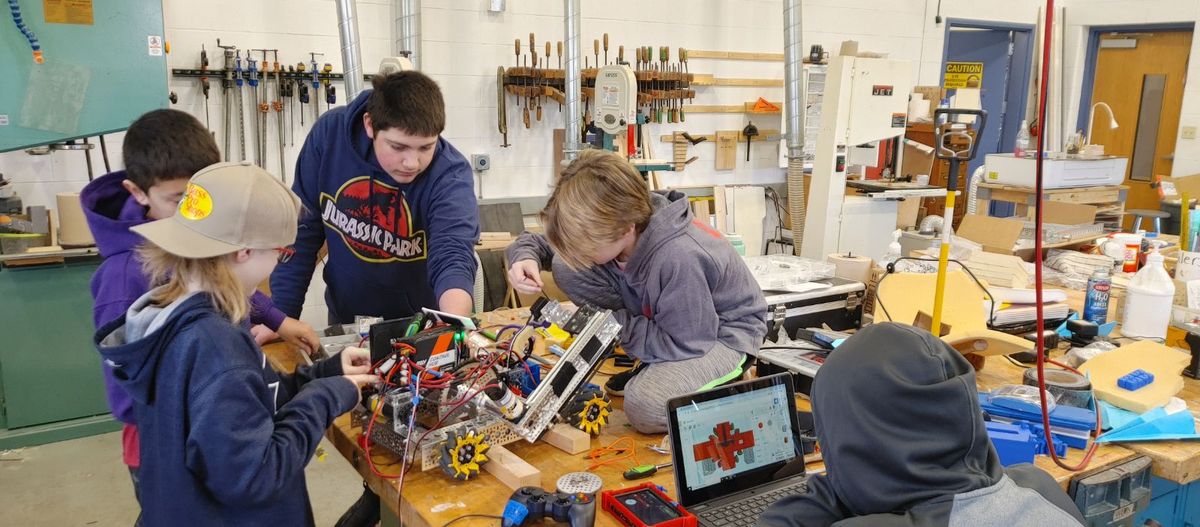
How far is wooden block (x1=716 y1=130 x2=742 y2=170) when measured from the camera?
548 centimetres

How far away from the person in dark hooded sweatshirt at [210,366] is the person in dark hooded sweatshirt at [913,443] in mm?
845

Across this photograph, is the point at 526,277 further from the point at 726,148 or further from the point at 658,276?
the point at 726,148

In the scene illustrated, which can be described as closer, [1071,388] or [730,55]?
[1071,388]

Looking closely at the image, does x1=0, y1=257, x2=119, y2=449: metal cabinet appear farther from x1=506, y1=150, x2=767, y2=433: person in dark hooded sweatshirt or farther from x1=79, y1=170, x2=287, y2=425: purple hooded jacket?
x1=506, y1=150, x2=767, y2=433: person in dark hooded sweatshirt

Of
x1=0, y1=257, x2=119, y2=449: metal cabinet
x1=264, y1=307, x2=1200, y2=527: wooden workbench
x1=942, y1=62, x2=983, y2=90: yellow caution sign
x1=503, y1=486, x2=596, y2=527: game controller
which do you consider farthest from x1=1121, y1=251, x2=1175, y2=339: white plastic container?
x1=942, y1=62, x2=983, y2=90: yellow caution sign

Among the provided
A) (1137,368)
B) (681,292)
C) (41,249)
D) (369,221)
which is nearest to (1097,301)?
(1137,368)

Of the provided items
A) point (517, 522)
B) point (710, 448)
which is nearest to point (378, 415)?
point (517, 522)

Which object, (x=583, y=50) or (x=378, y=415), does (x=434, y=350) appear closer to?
(x=378, y=415)

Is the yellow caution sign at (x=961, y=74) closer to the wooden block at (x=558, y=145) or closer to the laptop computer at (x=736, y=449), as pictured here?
the wooden block at (x=558, y=145)

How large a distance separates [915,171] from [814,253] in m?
2.52

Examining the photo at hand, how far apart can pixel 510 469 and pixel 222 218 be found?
65 cm

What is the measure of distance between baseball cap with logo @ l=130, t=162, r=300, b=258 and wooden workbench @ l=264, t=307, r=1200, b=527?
20.2 inches

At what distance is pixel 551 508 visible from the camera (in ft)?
4.33

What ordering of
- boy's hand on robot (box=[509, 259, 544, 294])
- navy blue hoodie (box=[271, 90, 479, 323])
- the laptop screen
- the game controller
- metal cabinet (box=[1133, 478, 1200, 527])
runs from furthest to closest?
navy blue hoodie (box=[271, 90, 479, 323]) < boy's hand on robot (box=[509, 259, 544, 294]) < metal cabinet (box=[1133, 478, 1200, 527]) < the laptop screen < the game controller
